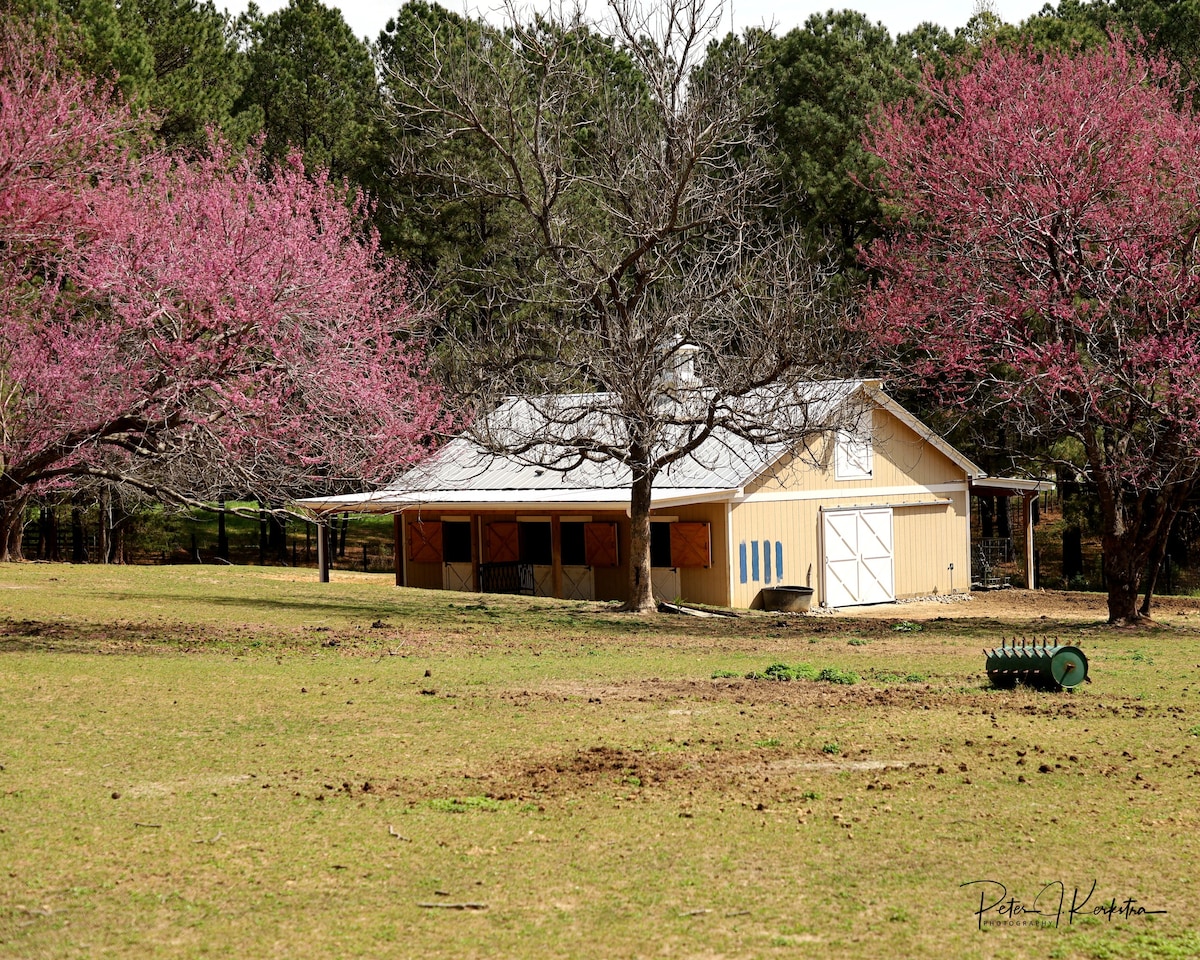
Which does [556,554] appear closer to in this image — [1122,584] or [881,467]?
[881,467]

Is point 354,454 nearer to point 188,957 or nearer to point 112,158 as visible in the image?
point 112,158

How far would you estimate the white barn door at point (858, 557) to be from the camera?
28703 millimetres

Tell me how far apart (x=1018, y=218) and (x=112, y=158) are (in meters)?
13.1

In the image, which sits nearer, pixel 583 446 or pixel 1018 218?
pixel 1018 218

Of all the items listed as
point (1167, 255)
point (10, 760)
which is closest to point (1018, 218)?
point (1167, 255)

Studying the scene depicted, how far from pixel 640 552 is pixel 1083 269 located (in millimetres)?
8590

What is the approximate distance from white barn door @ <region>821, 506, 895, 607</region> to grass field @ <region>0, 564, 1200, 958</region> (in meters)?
13.9

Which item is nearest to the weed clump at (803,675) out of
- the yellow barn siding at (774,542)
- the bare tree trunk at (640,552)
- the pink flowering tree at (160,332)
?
the pink flowering tree at (160,332)

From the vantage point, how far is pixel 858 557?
29.2 meters

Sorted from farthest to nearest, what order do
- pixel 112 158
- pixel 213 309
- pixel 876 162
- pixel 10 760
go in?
pixel 876 162 < pixel 112 158 < pixel 213 309 < pixel 10 760

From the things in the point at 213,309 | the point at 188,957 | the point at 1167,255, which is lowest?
the point at 188,957

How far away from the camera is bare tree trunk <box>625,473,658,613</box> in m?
23.1

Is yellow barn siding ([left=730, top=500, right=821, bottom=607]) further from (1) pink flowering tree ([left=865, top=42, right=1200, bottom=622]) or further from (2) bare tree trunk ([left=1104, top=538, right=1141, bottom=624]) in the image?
(2) bare tree trunk ([left=1104, top=538, right=1141, bottom=624])

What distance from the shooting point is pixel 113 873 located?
21.5 feet
